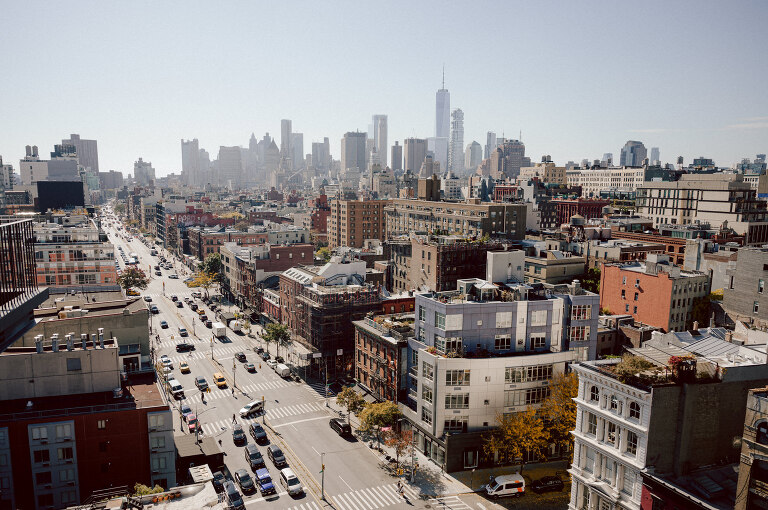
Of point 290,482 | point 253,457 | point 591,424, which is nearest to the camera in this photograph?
point 591,424

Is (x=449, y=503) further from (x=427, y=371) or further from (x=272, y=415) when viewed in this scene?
(x=272, y=415)

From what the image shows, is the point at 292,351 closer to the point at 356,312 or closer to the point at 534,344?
the point at 356,312

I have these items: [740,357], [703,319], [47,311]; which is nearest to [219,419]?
[47,311]

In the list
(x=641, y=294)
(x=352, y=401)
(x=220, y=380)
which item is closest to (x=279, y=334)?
(x=220, y=380)

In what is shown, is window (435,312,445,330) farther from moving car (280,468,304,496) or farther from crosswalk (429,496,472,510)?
moving car (280,468,304,496)

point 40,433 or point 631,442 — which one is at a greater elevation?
point 631,442
